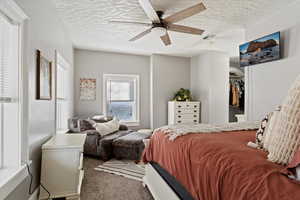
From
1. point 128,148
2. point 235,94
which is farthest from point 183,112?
point 128,148

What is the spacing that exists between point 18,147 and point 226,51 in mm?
4960

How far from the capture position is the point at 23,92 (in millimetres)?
1538

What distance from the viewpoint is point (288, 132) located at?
0.92 metres

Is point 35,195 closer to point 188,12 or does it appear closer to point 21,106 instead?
point 21,106

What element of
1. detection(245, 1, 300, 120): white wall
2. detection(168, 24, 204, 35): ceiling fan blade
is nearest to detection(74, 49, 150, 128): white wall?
detection(168, 24, 204, 35): ceiling fan blade

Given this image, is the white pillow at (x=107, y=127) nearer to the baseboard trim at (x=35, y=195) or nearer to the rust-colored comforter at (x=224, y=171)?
the baseboard trim at (x=35, y=195)

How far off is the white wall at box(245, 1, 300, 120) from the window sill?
3.30 meters

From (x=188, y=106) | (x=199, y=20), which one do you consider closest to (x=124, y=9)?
(x=199, y=20)

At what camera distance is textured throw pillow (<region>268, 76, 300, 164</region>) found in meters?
0.89

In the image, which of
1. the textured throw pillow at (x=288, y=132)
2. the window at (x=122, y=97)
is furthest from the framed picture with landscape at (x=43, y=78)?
the window at (x=122, y=97)

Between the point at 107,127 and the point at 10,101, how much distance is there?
214 centimetres

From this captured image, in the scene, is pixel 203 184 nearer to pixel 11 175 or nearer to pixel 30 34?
pixel 11 175

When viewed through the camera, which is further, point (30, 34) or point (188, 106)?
point (188, 106)

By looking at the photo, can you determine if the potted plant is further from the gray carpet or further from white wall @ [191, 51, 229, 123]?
the gray carpet
